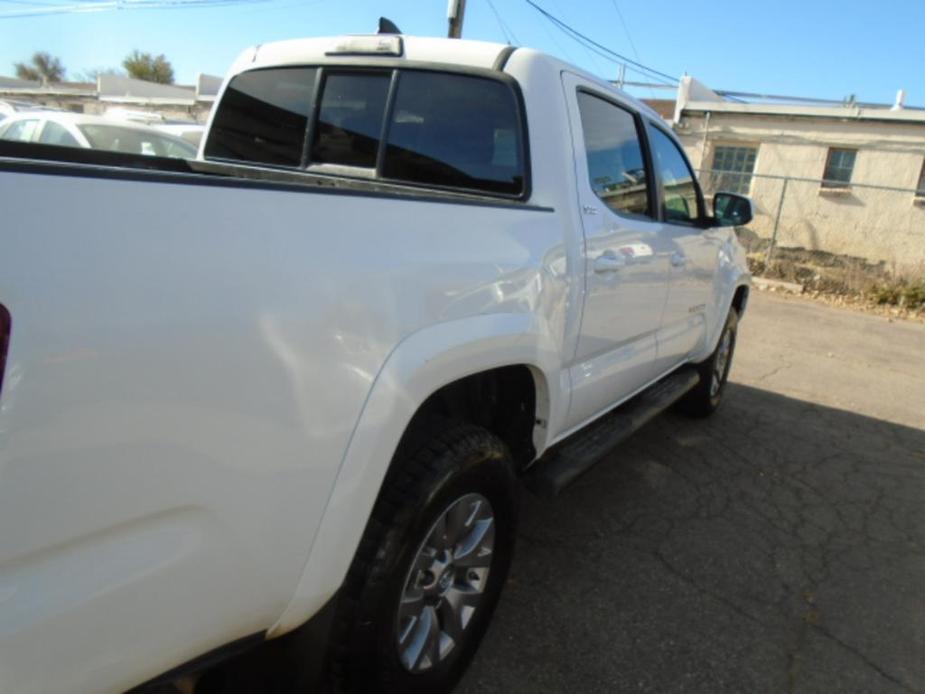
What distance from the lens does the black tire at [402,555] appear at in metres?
1.76

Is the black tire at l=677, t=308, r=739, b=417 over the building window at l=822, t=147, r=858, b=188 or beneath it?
beneath

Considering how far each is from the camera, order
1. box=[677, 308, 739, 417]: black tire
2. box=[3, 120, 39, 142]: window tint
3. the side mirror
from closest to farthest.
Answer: the side mirror → box=[677, 308, 739, 417]: black tire → box=[3, 120, 39, 142]: window tint

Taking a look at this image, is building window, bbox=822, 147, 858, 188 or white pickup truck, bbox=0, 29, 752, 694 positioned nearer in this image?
white pickup truck, bbox=0, 29, 752, 694

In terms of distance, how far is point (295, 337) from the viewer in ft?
4.33

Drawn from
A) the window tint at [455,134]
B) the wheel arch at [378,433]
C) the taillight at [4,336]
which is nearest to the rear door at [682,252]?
the window tint at [455,134]

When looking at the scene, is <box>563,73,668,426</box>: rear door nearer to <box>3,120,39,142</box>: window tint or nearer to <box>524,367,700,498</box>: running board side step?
<box>524,367,700,498</box>: running board side step

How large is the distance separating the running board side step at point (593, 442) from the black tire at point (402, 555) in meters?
0.47

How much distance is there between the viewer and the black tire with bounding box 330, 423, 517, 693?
1.76 metres

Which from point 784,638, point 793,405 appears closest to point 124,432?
point 784,638

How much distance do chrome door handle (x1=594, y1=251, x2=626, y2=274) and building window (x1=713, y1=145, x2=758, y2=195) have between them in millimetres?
16107

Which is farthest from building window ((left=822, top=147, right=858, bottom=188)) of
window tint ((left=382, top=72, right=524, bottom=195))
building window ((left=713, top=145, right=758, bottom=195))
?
window tint ((left=382, top=72, right=524, bottom=195))

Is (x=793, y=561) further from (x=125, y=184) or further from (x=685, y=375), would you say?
(x=125, y=184)

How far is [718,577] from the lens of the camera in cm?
306

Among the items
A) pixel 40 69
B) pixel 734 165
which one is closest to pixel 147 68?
pixel 40 69
